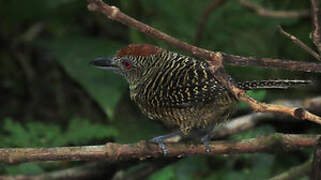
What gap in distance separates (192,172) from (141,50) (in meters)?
1.15

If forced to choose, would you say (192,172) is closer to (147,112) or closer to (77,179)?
(77,179)

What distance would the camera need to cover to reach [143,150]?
205 cm

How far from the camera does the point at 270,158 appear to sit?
3.18 metres

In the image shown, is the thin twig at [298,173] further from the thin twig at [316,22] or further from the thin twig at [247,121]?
the thin twig at [316,22]

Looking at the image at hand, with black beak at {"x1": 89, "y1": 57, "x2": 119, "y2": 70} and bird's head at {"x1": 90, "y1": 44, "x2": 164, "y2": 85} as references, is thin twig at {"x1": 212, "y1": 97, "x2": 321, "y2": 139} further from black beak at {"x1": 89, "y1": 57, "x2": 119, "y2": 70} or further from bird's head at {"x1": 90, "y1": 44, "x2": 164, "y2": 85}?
black beak at {"x1": 89, "y1": 57, "x2": 119, "y2": 70}

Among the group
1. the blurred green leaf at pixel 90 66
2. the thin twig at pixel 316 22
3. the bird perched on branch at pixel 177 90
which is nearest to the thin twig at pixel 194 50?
the thin twig at pixel 316 22

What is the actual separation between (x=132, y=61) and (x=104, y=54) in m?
1.41

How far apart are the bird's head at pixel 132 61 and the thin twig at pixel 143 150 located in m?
0.46

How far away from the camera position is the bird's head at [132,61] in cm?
236

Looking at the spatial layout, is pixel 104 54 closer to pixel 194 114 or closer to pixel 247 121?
pixel 247 121

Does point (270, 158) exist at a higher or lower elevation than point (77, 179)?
higher

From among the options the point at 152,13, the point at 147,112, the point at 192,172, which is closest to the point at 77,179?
the point at 192,172

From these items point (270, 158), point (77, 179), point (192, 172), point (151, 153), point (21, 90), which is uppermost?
point (151, 153)

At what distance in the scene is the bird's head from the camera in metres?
2.36
